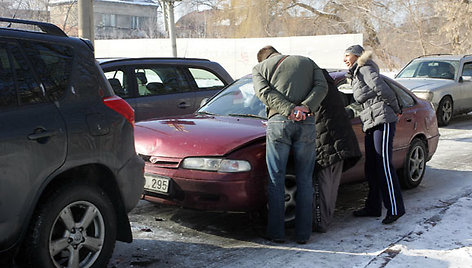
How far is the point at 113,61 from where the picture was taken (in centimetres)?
806

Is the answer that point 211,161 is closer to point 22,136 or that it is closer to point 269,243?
point 269,243

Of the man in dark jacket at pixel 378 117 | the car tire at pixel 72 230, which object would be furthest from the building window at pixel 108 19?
the car tire at pixel 72 230

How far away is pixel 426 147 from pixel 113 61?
423 cm

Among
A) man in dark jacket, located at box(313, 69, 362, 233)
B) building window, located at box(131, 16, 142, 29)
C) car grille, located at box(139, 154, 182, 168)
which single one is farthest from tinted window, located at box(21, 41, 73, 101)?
building window, located at box(131, 16, 142, 29)

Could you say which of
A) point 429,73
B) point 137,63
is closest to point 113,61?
point 137,63

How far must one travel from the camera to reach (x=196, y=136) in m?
5.31

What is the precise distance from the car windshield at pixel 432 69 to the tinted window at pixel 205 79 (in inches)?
287

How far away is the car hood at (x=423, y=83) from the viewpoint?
13500mm

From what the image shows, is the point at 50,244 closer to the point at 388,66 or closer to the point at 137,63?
the point at 137,63

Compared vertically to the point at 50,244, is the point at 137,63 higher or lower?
higher

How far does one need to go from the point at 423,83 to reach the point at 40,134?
1178cm

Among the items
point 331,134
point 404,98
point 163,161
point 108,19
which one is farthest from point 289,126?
point 108,19

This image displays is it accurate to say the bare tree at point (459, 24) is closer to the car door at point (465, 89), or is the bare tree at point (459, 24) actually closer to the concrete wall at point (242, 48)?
the concrete wall at point (242, 48)

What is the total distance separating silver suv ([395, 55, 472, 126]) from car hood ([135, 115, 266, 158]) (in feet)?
28.1
